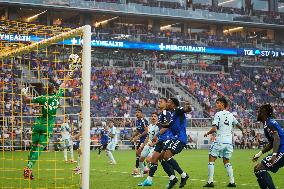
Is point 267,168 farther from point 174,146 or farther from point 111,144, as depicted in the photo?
point 111,144

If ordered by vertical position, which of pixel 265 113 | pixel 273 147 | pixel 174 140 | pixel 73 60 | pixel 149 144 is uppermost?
pixel 73 60

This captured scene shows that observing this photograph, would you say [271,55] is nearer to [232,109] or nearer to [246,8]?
[246,8]

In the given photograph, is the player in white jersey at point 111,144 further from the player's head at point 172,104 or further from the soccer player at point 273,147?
the soccer player at point 273,147

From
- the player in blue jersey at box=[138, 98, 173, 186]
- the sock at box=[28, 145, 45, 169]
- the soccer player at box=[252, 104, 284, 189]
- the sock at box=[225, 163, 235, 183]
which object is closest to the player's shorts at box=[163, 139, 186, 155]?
the player in blue jersey at box=[138, 98, 173, 186]

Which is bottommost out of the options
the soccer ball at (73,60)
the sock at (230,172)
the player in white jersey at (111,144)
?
the player in white jersey at (111,144)

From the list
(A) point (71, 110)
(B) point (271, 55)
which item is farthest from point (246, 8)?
(A) point (71, 110)

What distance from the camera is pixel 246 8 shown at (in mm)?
63688

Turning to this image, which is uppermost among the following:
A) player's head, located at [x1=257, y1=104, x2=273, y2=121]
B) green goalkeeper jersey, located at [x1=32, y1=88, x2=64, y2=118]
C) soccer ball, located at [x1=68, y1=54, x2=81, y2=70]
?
soccer ball, located at [x1=68, y1=54, x2=81, y2=70]

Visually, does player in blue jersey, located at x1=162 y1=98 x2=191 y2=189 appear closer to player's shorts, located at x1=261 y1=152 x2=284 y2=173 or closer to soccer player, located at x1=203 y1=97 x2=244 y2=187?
soccer player, located at x1=203 y1=97 x2=244 y2=187

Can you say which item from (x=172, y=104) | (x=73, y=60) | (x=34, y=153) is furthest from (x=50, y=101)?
(x=172, y=104)

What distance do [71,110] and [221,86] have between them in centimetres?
2145

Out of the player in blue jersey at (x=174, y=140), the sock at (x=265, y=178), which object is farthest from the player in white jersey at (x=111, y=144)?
the sock at (x=265, y=178)

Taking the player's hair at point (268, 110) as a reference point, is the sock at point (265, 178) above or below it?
below

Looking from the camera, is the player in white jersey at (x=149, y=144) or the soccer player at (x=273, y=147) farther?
the player in white jersey at (x=149, y=144)
